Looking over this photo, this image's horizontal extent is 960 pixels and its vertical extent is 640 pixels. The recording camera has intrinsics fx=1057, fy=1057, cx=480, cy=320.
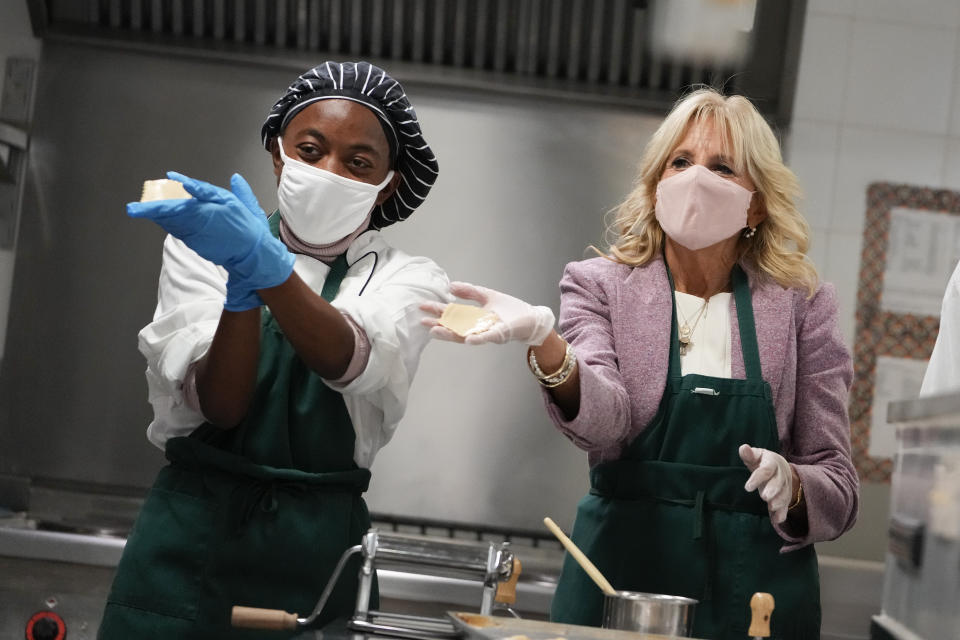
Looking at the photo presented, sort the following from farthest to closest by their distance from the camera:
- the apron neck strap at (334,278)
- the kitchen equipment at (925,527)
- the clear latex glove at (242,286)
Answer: the apron neck strap at (334,278), the clear latex glove at (242,286), the kitchen equipment at (925,527)

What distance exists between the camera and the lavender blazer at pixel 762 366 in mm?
1486

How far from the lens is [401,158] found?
160cm

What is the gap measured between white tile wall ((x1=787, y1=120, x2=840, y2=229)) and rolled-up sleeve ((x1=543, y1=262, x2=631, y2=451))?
116cm

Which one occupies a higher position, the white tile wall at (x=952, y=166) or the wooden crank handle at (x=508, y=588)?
the white tile wall at (x=952, y=166)

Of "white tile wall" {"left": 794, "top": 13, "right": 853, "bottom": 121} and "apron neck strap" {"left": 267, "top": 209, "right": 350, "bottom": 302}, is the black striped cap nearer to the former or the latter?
"apron neck strap" {"left": 267, "top": 209, "right": 350, "bottom": 302}

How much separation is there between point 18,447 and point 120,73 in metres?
0.97

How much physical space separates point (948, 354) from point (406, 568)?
107 centimetres

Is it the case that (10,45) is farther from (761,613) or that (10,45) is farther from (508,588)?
(761,613)

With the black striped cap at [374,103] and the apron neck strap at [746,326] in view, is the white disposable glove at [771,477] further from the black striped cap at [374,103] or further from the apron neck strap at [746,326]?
the black striped cap at [374,103]

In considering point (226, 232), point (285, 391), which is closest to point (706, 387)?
point (285, 391)

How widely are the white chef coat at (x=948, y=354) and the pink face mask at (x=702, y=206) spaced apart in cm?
45

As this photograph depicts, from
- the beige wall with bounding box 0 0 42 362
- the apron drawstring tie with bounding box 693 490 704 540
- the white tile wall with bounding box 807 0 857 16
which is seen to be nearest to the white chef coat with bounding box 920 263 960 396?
the apron drawstring tie with bounding box 693 490 704 540

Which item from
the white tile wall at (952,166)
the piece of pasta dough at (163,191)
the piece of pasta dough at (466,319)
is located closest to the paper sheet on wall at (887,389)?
the white tile wall at (952,166)

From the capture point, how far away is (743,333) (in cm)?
159
